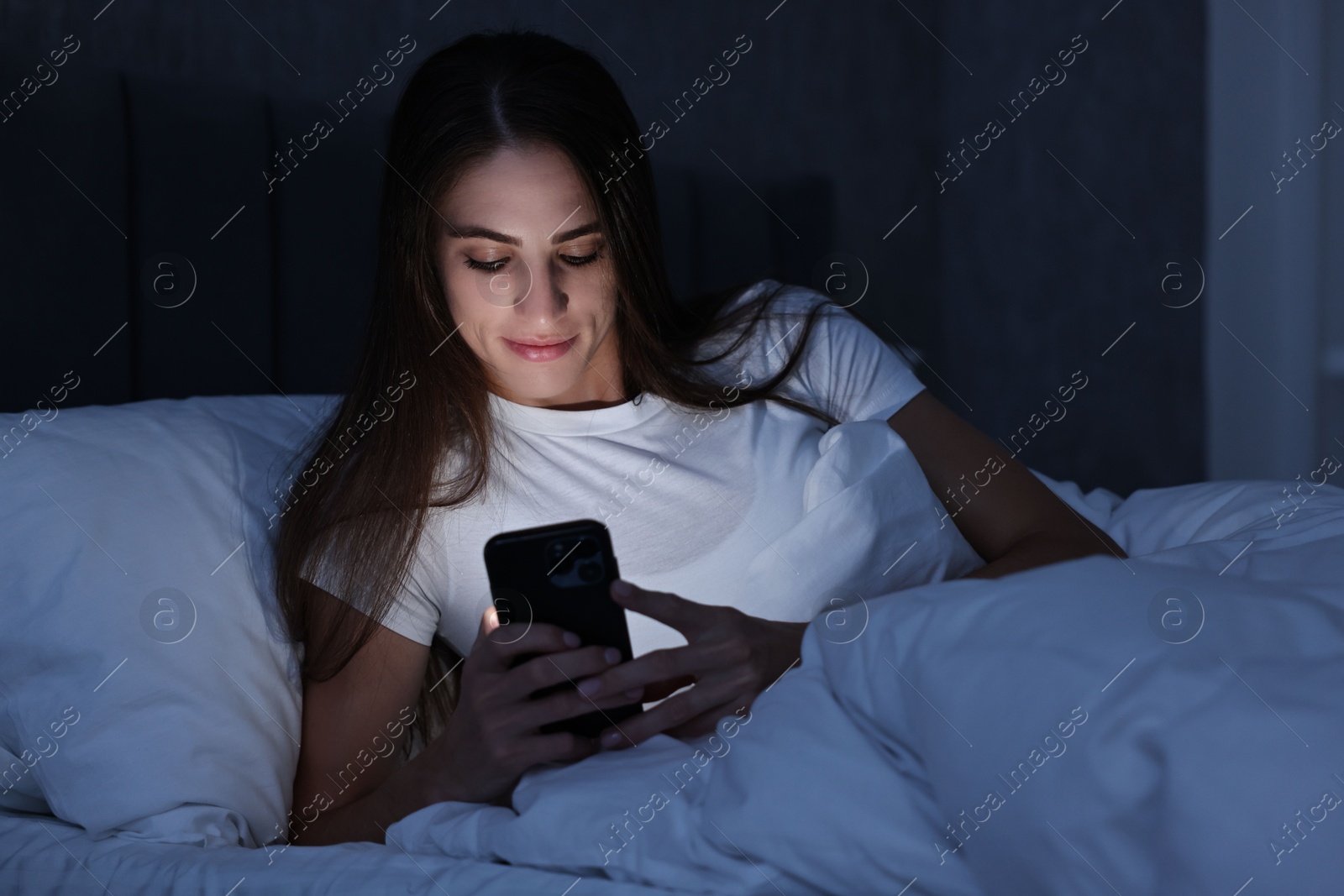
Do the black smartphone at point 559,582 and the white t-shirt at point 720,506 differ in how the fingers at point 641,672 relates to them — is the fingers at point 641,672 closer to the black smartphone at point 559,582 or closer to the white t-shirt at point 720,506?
the black smartphone at point 559,582

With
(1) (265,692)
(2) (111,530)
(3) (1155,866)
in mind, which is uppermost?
(2) (111,530)

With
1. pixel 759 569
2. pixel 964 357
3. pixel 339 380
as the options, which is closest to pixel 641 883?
pixel 759 569

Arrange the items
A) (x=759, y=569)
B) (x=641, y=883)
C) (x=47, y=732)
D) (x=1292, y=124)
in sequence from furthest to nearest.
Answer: (x=1292, y=124), (x=759, y=569), (x=47, y=732), (x=641, y=883)

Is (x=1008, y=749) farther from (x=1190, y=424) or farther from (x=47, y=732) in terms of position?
(x=1190, y=424)

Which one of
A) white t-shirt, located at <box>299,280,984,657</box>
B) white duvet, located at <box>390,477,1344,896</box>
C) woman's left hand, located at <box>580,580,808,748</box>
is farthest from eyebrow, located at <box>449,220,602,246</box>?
white duvet, located at <box>390,477,1344,896</box>

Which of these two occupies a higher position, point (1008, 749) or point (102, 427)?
point (102, 427)

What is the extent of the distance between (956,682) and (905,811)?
0.08m

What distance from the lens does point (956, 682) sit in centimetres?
57

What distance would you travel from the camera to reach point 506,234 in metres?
1.00

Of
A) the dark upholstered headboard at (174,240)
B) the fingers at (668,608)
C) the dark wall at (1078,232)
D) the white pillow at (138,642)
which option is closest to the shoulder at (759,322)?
the dark upholstered headboard at (174,240)

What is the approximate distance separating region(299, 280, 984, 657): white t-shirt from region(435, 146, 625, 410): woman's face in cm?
7

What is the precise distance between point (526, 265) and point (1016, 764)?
2.20 feet

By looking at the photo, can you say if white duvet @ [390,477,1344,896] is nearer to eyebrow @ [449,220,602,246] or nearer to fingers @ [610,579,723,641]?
fingers @ [610,579,723,641]

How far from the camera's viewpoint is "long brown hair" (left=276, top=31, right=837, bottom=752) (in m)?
0.97
